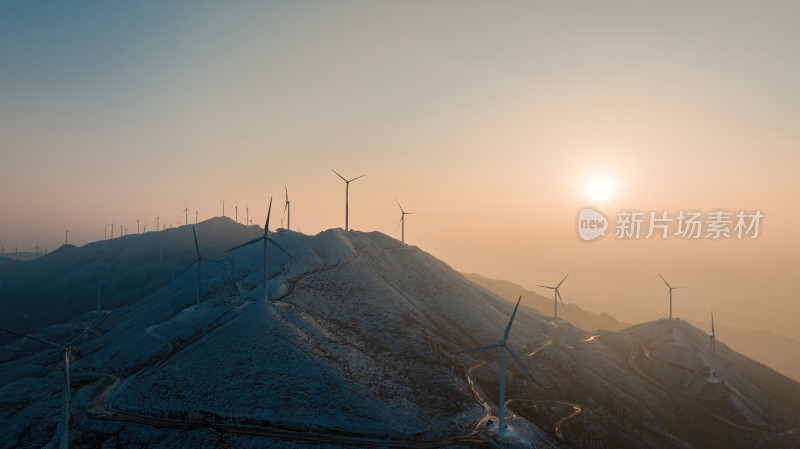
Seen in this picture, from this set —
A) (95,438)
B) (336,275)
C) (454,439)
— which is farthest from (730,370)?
(95,438)

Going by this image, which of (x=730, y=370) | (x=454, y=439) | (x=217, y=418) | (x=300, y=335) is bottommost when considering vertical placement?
(x=730, y=370)

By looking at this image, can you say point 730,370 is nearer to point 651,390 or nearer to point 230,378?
point 651,390

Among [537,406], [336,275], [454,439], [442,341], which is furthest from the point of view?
[336,275]

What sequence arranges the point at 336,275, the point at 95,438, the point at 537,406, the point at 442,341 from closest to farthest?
the point at 95,438
the point at 537,406
the point at 442,341
the point at 336,275

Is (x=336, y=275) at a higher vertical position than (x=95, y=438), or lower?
higher

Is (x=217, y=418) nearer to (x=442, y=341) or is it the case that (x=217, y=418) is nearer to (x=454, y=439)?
(x=454, y=439)

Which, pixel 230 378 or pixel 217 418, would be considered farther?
pixel 230 378

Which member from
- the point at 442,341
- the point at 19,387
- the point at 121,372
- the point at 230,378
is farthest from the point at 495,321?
the point at 19,387
